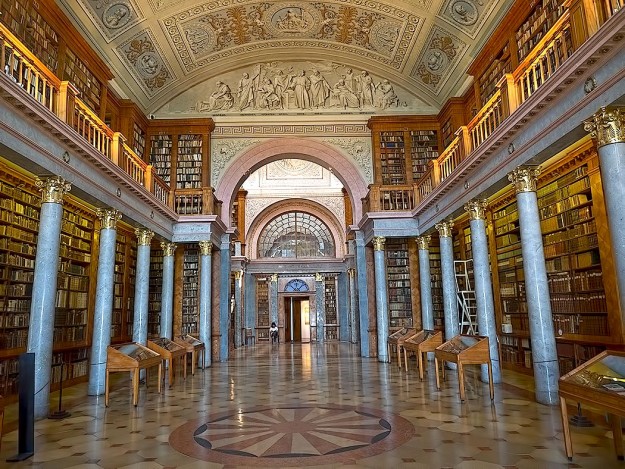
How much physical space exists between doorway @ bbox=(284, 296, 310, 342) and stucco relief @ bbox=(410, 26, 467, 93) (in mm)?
13445

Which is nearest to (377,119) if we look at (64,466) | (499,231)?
(499,231)

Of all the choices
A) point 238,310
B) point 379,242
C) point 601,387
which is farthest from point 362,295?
point 601,387

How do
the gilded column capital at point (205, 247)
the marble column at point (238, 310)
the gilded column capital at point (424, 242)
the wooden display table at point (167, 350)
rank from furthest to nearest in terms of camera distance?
1. the marble column at point (238, 310)
2. the gilded column capital at point (205, 247)
3. the gilded column capital at point (424, 242)
4. the wooden display table at point (167, 350)

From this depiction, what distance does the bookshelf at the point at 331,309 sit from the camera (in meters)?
22.4

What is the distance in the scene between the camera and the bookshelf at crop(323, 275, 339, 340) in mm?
22359

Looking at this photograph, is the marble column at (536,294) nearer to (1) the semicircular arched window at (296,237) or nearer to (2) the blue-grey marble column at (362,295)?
(2) the blue-grey marble column at (362,295)

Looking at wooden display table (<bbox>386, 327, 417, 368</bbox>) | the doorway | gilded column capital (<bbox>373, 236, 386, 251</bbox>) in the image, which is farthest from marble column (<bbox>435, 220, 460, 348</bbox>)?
the doorway

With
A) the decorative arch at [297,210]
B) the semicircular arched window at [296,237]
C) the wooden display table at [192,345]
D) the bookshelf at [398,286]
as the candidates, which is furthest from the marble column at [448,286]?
the semicircular arched window at [296,237]

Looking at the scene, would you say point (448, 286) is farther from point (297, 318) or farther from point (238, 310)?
point (297, 318)

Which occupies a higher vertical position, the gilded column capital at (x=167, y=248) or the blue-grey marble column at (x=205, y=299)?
the gilded column capital at (x=167, y=248)

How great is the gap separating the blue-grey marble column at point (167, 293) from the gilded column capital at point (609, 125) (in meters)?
9.72

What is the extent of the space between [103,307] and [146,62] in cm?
688

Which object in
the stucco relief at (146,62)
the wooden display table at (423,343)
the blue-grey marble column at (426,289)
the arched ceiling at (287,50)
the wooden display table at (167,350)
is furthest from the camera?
the blue-grey marble column at (426,289)

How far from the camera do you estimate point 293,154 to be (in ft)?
46.4
